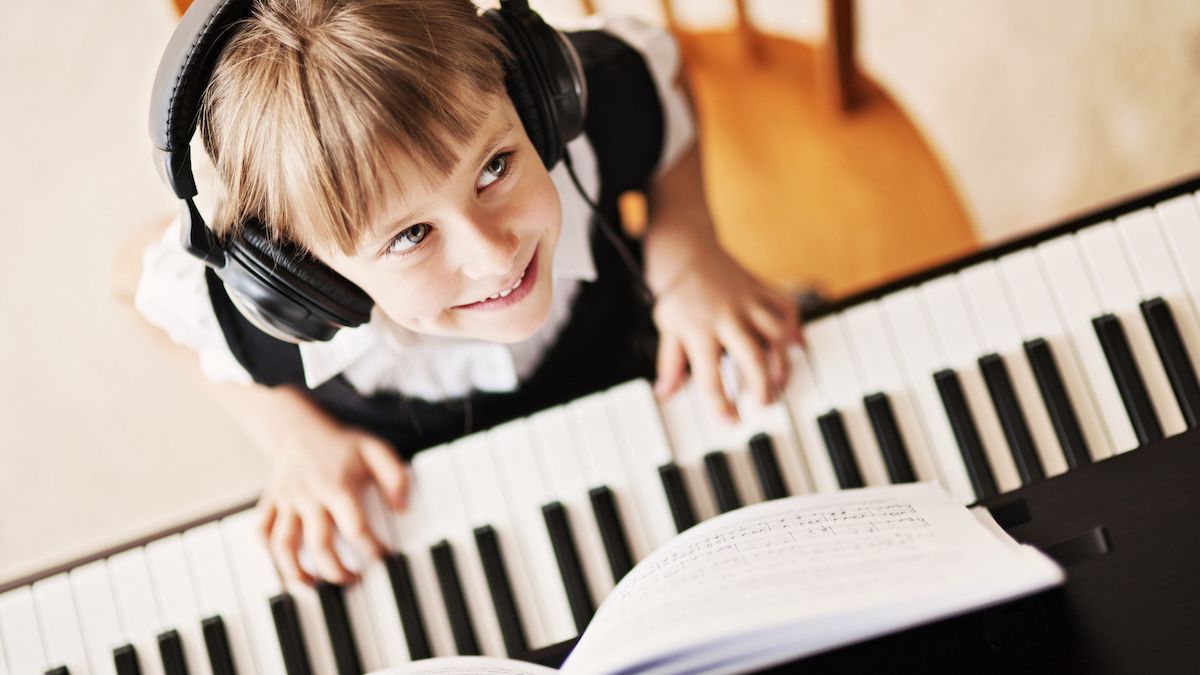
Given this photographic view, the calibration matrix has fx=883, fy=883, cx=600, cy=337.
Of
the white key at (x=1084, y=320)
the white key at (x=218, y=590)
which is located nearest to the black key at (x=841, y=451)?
the white key at (x=1084, y=320)

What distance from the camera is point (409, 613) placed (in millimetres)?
786

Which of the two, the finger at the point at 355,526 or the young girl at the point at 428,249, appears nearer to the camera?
the young girl at the point at 428,249

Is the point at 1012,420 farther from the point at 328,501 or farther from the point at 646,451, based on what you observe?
the point at 328,501

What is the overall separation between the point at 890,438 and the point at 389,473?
446mm

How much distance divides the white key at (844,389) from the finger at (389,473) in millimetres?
384

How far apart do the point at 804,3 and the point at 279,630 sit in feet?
4.16

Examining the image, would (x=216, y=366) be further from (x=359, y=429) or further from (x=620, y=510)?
(x=620, y=510)

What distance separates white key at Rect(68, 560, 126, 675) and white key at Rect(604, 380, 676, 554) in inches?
19.3

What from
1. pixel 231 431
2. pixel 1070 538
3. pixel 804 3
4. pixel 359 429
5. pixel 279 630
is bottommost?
pixel 1070 538

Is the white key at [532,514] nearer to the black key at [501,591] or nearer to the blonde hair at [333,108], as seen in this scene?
the black key at [501,591]

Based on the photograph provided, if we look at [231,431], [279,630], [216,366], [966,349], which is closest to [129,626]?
[279,630]

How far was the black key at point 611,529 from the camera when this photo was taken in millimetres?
774

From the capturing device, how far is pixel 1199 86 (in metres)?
1.37

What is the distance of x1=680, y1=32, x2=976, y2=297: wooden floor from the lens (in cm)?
103
